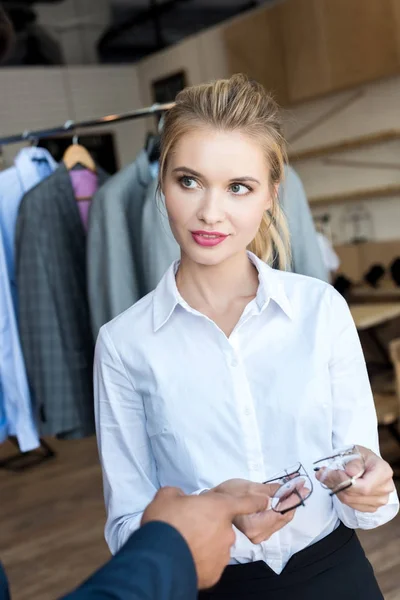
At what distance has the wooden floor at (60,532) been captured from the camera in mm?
2955

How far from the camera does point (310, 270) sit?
237 cm

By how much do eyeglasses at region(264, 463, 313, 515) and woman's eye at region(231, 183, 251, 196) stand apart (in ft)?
1.39

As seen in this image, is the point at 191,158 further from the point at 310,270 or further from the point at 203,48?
the point at 203,48

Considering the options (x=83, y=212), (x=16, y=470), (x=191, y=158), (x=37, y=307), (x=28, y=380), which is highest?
(x=191, y=158)

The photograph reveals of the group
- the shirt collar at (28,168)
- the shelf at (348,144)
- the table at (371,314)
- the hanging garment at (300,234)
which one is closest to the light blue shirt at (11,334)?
the shirt collar at (28,168)

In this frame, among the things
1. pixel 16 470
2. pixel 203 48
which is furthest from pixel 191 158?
pixel 203 48

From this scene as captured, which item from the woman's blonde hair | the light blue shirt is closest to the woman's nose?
the woman's blonde hair

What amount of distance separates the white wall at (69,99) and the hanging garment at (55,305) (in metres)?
3.79

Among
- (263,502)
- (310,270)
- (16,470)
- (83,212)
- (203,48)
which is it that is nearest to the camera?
(263,502)

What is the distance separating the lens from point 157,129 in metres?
4.82

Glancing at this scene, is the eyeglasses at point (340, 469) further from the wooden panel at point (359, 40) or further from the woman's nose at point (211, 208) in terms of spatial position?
the wooden panel at point (359, 40)

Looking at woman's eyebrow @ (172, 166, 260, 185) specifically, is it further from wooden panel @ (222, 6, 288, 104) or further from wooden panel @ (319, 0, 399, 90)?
wooden panel @ (222, 6, 288, 104)

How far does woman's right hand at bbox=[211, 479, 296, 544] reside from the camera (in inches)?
36.6

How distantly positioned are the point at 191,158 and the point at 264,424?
→ 0.42m
